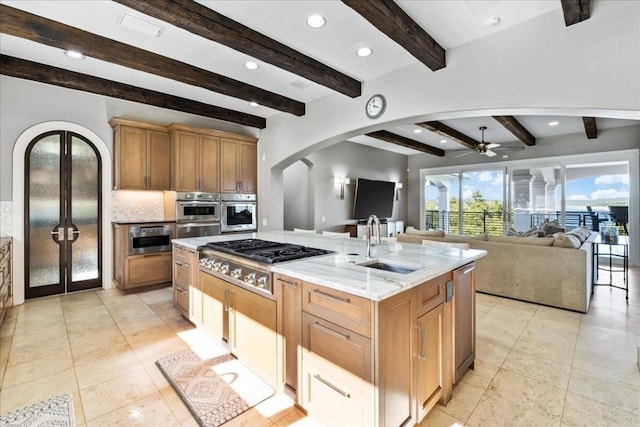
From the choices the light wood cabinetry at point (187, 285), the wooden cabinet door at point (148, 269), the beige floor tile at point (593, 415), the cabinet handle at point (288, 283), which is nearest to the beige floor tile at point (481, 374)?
the beige floor tile at point (593, 415)

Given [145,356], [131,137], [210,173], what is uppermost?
[131,137]

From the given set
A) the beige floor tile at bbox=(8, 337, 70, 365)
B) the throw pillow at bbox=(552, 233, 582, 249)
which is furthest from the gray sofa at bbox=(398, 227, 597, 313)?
the beige floor tile at bbox=(8, 337, 70, 365)

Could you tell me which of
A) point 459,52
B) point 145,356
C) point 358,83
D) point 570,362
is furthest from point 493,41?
point 145,356

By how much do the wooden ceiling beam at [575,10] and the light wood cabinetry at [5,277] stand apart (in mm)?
5619

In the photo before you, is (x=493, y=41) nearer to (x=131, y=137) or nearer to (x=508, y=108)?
(x=508, y=108)

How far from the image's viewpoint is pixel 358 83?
3852mm

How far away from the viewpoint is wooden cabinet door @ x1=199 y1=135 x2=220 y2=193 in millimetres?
5094

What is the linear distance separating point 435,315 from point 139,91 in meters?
4.53

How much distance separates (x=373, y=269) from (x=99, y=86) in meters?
4.13

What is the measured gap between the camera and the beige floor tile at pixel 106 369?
7.42 ft

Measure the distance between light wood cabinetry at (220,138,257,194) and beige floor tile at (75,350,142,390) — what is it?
3.23 metres

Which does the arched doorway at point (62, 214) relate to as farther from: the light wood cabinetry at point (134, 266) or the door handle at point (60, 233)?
the light wood cabinetry at point (134, 266)

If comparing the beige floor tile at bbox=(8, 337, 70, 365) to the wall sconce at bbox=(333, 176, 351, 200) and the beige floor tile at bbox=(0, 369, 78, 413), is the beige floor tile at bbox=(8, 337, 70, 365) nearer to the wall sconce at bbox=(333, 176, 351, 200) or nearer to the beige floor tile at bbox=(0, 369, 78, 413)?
the beige floor tile at bbox=(0, 369, 78, 413)

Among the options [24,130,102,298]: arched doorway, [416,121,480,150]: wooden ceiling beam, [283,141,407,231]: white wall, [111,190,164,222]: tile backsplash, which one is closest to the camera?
[24,130,102,298]: arched doorway
